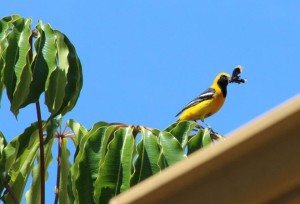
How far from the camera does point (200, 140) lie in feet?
16.4

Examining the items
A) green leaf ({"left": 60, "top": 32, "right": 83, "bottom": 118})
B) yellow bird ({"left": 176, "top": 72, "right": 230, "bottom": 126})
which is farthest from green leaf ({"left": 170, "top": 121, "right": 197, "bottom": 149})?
yellow bird ({"left": 176, "top": 72, "right": 230, "bottom": 126})

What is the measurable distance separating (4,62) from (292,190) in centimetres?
407

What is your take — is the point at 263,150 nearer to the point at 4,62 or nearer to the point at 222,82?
the point at 4,62

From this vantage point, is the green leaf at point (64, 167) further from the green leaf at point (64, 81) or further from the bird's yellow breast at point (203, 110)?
the bird's yellow breast at point (203, 110)

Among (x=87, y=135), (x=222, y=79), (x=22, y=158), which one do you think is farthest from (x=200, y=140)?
(x=222, y=79)

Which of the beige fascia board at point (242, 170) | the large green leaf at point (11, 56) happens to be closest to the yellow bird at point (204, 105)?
the large green leaf at point (11, 56)

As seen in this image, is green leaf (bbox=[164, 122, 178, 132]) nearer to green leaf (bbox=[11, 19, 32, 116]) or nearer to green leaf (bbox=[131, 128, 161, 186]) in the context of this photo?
green leaf (bbox=[131, 128, 161, 186])

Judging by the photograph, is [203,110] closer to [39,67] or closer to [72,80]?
[72,80]

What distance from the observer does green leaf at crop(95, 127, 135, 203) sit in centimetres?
465

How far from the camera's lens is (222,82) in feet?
44.0

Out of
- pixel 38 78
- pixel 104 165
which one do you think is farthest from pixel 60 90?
pixel 104 165

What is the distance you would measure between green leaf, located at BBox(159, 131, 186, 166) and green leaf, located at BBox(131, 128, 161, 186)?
6 cm

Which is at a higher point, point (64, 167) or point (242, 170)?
point (64, 167)

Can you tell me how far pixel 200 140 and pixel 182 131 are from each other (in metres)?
0.14
